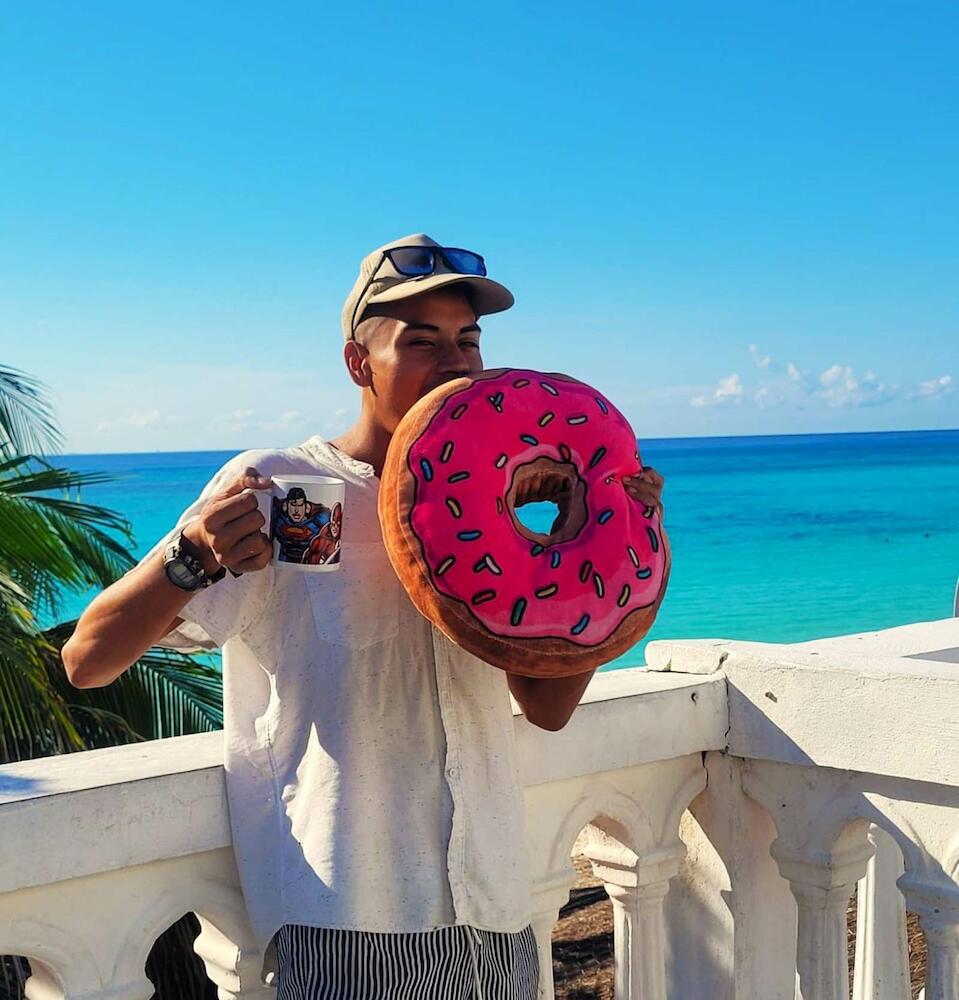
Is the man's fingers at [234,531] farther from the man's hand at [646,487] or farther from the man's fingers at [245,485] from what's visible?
the man's hand at [646,487]

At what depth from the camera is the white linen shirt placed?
1.92 m

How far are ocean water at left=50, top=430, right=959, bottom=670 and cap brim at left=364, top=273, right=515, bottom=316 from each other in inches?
220

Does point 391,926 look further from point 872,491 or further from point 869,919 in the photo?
point 872,491

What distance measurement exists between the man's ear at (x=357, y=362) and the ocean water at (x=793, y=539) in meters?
5.50

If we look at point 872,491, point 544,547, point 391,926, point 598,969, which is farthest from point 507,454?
point 872,491

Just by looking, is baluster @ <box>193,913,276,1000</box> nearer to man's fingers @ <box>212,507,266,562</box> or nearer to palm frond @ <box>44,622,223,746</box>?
man's fingers @ <box>212,507,266,562</box>

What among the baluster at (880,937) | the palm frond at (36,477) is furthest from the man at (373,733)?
the palm frond at (36,477)

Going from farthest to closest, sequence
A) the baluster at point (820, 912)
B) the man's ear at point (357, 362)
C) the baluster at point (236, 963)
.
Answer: the baluster at point (820, 912) → the baluster at point (236, 963) → the man's ear at point (357, 362)

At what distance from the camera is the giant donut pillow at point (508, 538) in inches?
71.9

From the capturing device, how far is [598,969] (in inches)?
279

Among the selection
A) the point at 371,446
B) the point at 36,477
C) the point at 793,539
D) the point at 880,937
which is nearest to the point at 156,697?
the point at 36,477

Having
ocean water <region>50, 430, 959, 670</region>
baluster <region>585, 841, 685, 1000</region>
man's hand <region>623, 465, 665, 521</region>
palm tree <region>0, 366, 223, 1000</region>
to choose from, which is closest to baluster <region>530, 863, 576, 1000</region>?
baluster <region>585, 841, 685, 1000</region>

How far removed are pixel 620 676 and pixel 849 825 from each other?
0.56 meters

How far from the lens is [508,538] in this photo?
185 cm
